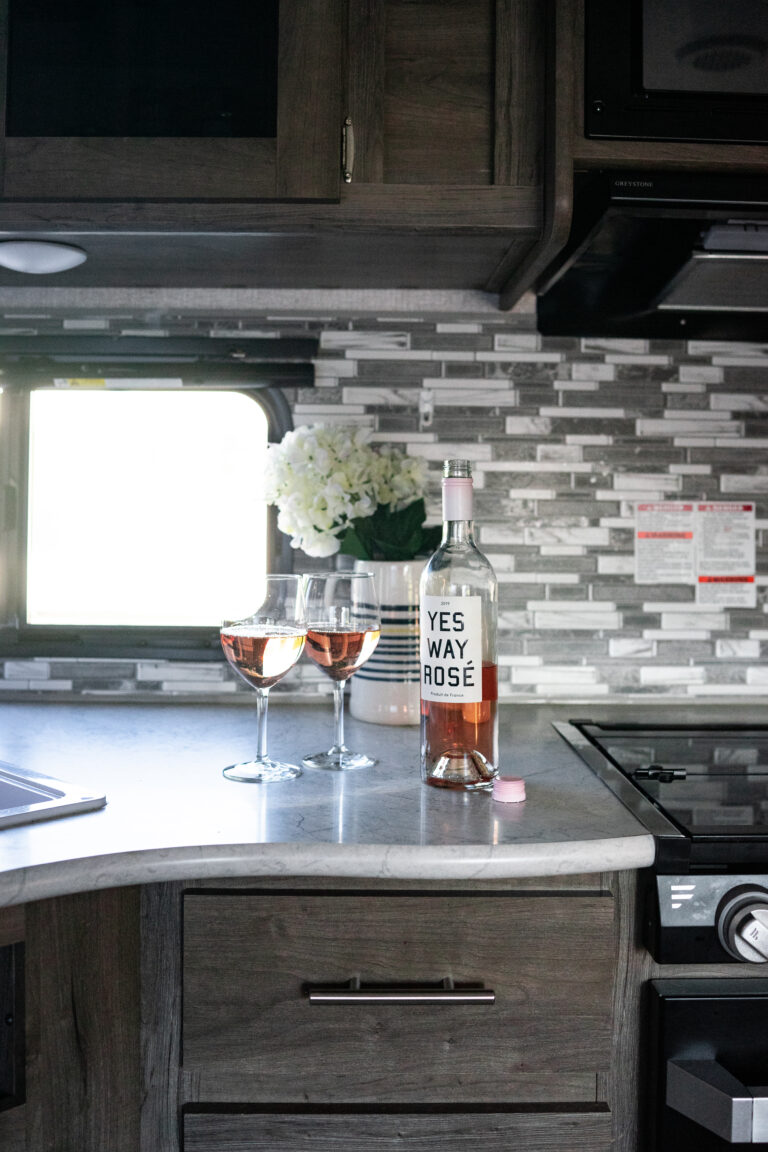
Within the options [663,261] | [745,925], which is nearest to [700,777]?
[745,925]

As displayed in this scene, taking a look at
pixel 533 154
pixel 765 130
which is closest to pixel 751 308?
pixel 765 130

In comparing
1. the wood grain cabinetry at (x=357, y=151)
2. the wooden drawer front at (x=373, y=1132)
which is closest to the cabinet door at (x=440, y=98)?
the wood grain cabinetry at (x=357, y=151)

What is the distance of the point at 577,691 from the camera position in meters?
1.79

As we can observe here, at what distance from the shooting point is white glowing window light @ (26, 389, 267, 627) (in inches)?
72.2

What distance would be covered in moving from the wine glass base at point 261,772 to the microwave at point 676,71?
1015mm

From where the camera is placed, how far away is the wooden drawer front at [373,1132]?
1005mm

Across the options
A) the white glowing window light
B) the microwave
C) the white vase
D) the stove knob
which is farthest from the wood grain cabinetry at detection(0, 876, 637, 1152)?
the microwave

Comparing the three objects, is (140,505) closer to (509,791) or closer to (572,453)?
(572,453)

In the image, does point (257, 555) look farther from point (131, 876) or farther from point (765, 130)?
point (765, 130)

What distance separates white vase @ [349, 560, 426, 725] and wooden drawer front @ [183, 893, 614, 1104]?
556 mm

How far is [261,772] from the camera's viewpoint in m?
1.24

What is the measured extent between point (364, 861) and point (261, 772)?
306 millimetres

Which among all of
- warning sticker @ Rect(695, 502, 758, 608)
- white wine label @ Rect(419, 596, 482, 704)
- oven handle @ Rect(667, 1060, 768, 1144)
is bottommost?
oven handle @ Rect(667, 1060, 768, 1144)

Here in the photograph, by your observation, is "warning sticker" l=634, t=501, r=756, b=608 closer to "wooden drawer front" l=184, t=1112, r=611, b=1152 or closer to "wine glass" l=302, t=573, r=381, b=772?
"wine glass" l=302, t=573, r=381, b=772
